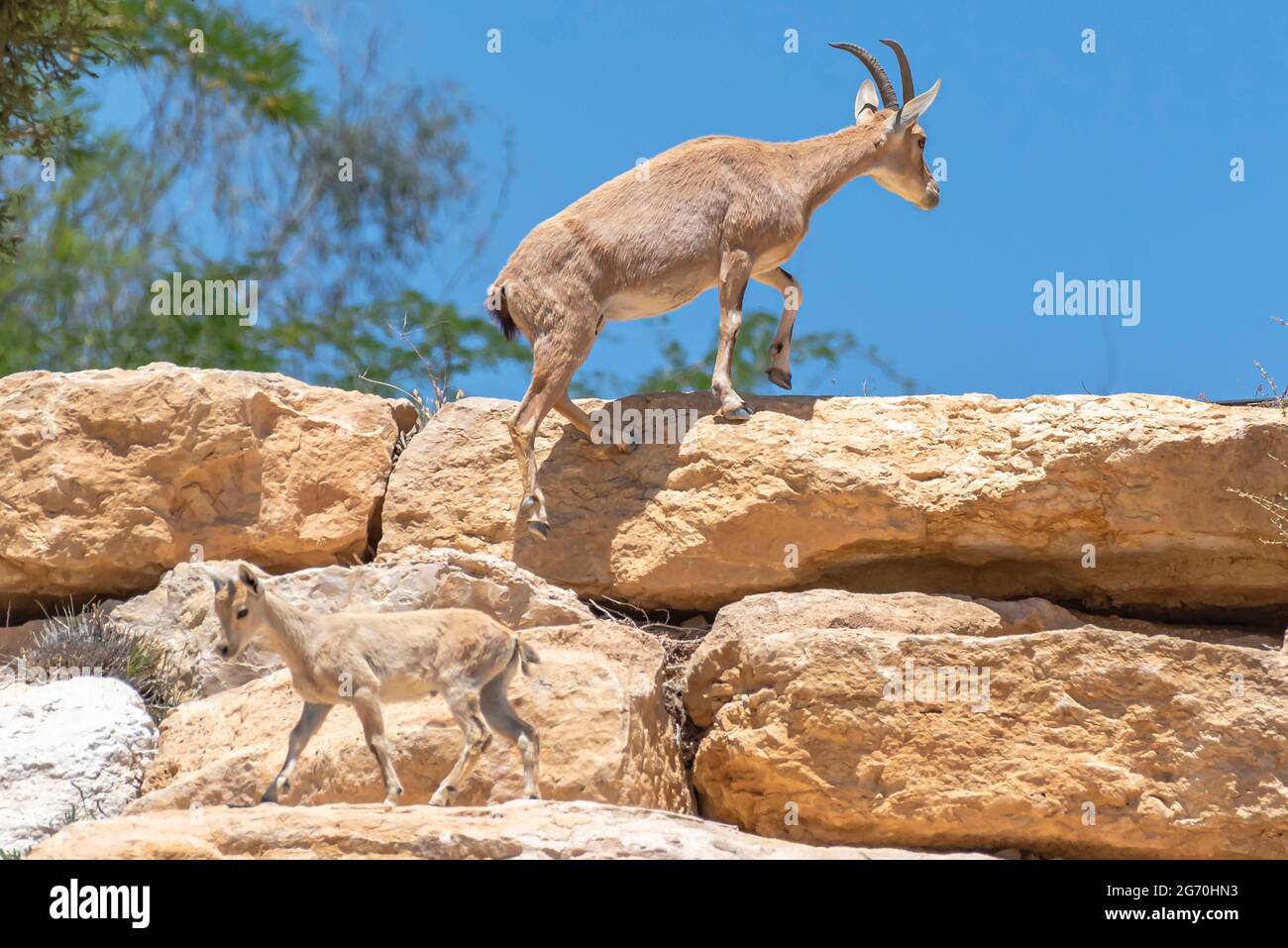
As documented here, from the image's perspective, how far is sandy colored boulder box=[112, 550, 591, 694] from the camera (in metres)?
8.91

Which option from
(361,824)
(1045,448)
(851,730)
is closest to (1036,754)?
(851,730)

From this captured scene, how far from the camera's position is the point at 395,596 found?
351 inches

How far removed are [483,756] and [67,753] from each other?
2479mm

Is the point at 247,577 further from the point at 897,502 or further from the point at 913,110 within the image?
the point at 913,110

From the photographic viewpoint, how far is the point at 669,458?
1027 centimetres

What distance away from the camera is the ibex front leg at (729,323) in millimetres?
10211

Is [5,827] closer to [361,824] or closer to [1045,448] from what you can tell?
[361,824]

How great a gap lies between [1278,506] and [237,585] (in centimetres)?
622

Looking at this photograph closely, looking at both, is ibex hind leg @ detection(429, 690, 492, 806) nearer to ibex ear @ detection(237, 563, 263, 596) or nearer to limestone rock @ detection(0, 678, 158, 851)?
ibex ear @ detection(237, 563, 263, 596)

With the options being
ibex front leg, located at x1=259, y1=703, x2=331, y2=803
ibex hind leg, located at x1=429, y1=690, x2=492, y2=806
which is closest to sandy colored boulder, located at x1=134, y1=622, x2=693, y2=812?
ibex hind leg, located at x1=429, y1=690, x2=492, y2=806
